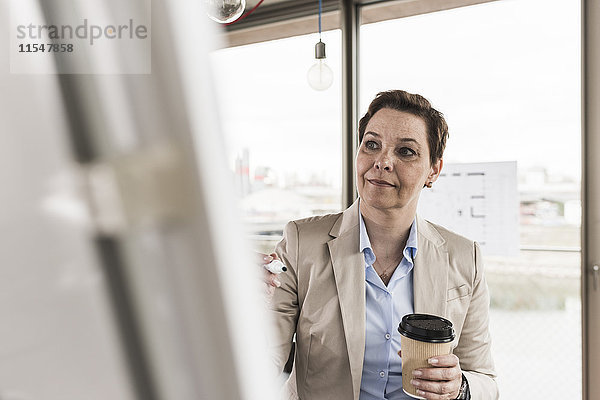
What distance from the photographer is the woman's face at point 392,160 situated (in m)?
1.49

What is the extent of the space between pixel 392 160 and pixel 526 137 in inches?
45.4

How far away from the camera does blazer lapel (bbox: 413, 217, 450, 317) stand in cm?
142

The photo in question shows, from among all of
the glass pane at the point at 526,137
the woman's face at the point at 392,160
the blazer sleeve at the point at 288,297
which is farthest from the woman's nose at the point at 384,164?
the glass pane at the point at 526,137

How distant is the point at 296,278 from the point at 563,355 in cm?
148

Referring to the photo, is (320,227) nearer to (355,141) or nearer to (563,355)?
(355,141)

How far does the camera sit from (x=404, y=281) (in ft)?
4.81

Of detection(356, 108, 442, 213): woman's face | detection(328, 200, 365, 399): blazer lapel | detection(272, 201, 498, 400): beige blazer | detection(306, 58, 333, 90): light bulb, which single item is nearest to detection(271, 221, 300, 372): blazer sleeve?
detection(272, 201, 498, 400): beige blazer

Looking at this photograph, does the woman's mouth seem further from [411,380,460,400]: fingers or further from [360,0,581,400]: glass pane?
[360,0,581,400]: glass pane

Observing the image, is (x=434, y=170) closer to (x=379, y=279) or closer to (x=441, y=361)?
(x=379, y=279)

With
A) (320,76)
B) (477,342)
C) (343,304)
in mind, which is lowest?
(477,342)

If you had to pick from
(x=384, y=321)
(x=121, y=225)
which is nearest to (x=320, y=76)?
(x=384, y=321)

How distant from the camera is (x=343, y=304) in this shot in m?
→ 1.41

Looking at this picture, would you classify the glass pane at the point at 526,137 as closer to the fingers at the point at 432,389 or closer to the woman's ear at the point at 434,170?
the woman's ear at the point at 434,170

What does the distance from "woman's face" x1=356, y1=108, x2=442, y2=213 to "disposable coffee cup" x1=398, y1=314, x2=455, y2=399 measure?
0.46 m
